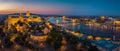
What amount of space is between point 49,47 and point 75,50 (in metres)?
1.09

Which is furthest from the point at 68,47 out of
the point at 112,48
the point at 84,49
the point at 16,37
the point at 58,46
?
the point at 16,37

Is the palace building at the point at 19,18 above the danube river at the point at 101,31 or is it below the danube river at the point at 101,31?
above

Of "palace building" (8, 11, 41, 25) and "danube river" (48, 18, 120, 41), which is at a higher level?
"palace building" (8, 11, 41, 25)

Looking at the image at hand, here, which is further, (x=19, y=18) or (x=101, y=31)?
(x=19, y=18)

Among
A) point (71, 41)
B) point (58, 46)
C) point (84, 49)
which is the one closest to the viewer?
point (84, 49)

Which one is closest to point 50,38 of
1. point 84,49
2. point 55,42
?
point 55,42

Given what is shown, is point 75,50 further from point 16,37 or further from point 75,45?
point 16,37

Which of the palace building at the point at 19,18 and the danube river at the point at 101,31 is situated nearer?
the danube river at the point at 101,31

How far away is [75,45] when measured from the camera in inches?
349

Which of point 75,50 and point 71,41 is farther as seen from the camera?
point 71,41

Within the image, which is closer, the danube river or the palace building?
the danube river

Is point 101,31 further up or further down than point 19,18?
further down

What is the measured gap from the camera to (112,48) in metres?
8.14

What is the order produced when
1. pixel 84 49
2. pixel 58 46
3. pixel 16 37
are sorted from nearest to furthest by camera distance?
pixel 84 49 < pixel 58 46 < pixel 16 37
